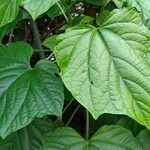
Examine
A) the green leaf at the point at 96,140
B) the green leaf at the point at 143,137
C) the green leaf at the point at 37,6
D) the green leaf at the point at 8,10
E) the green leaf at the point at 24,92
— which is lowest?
the green leaf at the point at 143,137

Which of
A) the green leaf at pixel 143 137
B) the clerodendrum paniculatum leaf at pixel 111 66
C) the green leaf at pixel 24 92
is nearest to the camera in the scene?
the clerodendrum paniculatum leaf at pixel 111 66

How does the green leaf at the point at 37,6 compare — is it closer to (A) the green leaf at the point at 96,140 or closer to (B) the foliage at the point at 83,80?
(B) the foliage at the point at 83,80

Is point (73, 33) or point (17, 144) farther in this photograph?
point (17, 144)

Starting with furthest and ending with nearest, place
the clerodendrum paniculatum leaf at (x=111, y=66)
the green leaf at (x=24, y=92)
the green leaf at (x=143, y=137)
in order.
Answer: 1. the green leaf at (x=143, y=137)
2. the green leaf at (x=24, y=92)
3. the clerodendrum paniculatum leaf at (x=111, y=66)

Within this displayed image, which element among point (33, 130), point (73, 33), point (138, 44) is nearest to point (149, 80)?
point (138, 44)

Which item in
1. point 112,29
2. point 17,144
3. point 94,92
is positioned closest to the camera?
point 94,92

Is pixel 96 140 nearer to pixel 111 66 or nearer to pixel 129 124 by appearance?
pixel 129 124

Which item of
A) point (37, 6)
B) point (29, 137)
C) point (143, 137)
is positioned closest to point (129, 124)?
point (143, 137)

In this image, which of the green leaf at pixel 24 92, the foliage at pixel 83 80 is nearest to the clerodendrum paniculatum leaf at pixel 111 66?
the foliage at pixel 83 80

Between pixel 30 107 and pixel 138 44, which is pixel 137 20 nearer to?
pixel 138 44
